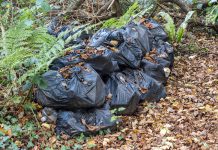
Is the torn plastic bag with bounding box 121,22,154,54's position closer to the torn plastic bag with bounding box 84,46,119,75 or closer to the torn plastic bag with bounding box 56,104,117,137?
the torn plastic bag with bounding box 84,46,119,75

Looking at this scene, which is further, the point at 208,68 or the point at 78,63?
the point at 208,68

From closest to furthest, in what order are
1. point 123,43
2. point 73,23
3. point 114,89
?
point 114,89 < point 123,43 < point 73,23

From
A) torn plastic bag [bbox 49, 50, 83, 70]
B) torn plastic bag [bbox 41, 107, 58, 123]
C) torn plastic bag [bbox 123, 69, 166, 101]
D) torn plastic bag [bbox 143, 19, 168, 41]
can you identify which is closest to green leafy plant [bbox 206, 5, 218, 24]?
torn plastic bag [bbox 143, 19, 168, 41]

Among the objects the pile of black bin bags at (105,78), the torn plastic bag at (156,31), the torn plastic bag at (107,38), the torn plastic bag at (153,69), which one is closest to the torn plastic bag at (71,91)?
the pile of black bin bags at (105,78)

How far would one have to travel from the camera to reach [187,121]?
3.76m

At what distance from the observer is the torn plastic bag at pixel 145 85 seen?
165 inches

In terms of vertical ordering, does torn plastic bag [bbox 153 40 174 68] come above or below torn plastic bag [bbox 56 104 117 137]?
above

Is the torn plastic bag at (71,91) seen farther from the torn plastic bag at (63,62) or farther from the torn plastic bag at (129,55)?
the torn plastic bag at (129,55)

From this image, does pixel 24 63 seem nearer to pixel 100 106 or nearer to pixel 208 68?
pixel 100 106

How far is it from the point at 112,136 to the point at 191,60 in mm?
2688

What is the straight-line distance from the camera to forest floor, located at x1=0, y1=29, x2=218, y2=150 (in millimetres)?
3264

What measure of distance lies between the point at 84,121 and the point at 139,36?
176cm

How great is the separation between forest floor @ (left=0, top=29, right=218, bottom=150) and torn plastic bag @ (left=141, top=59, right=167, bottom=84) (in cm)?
25

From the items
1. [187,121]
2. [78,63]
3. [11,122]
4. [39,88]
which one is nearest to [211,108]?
[187,121]
